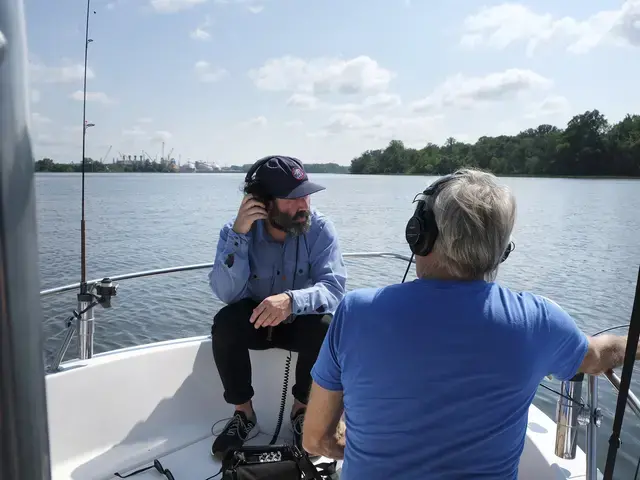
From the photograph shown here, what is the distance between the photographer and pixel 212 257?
10938 mm

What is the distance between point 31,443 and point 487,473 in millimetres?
822

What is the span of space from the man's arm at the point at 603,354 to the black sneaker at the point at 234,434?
51.7 inches

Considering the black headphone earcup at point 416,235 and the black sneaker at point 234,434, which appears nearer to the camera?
the black headphone earcup at point 416,235

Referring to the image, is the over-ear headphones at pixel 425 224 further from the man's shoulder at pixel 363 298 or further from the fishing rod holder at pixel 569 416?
the fishing rod holder at pixel 569 416

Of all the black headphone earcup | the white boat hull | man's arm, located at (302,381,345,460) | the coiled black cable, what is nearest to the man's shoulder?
the black headphone earcup

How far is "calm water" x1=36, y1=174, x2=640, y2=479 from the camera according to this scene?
18.5 ft

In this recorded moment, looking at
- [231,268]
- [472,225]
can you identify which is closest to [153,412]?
[231,268]

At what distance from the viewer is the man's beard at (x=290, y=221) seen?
2.15m

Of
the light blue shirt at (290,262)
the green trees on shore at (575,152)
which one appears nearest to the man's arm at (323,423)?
the light blue shirt at (290,262)

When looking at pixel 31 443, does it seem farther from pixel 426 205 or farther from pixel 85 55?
pixel 85 55

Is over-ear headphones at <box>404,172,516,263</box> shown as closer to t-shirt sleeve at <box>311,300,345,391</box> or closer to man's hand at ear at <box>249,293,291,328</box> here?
t-shirt sleeve at <box>311,300,345,391</box>

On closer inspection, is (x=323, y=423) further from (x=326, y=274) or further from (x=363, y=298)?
(x=326, y=274)

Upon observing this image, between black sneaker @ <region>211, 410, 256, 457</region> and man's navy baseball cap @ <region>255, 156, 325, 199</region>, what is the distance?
0.86 meters

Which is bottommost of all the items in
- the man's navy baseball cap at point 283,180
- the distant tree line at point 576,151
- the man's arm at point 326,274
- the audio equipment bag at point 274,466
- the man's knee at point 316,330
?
the audio equipment bag at point 274,466
